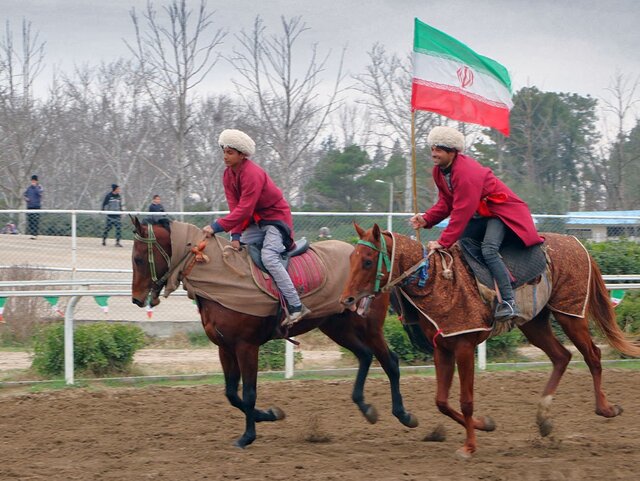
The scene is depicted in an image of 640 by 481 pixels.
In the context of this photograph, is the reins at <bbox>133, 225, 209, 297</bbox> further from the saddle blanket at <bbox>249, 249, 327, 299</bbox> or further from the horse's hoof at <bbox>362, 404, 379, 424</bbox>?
the horse's hoof at <bbox>362, 404, 379, 424</bbox>

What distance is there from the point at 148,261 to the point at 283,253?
123 centimetres

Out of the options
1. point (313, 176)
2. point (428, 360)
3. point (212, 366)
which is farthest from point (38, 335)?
point (313, 176)

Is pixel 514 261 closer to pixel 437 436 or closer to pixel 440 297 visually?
pixel 440 297

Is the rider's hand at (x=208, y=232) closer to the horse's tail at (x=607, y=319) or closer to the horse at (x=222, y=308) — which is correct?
the horse at (x=222, y=308)

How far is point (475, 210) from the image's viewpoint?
6.88m

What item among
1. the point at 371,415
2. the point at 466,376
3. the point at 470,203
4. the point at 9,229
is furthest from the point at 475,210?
the point at 9,229

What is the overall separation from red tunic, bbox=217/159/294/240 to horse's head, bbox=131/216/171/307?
55cm

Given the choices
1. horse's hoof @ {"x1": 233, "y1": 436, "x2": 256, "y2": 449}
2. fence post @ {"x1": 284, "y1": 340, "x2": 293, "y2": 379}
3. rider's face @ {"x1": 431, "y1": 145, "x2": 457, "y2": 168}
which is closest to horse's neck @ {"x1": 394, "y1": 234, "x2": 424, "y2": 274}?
rider's face @ {"x1": 431, "y1": 145, "x2": 457, "y2": 168}

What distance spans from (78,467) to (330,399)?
11.0ft

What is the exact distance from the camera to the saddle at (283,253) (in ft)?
24.8

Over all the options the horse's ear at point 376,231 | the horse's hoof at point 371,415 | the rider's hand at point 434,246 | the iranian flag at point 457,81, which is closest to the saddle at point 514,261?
the rider's hand at point 434,246

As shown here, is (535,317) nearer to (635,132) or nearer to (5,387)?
(5,387)

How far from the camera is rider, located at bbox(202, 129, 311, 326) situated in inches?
293

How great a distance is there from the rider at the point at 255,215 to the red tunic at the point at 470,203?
134 cm
